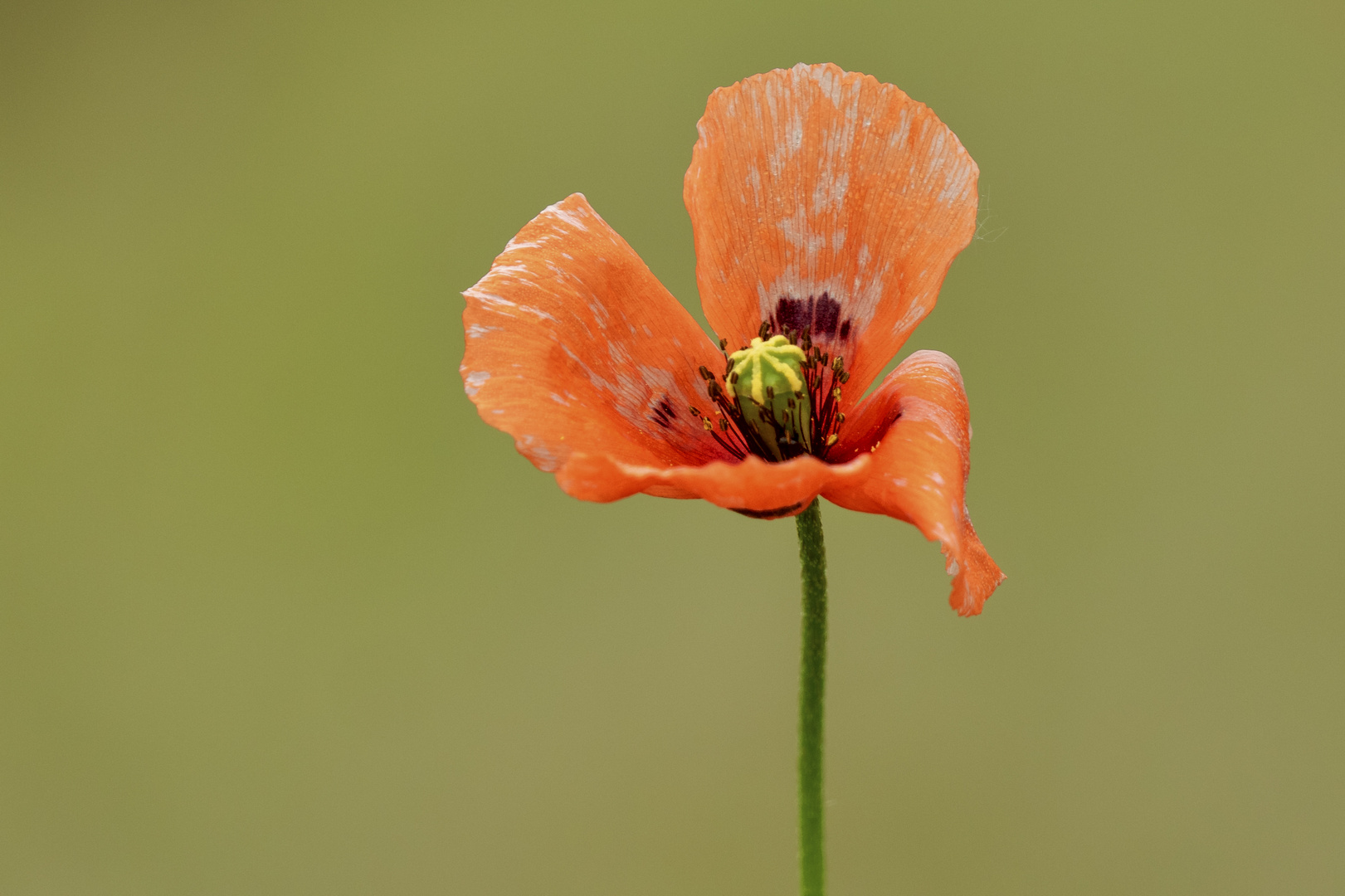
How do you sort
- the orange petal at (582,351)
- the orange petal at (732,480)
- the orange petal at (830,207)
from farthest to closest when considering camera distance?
the orange petal at (830,207) < the orange petal at (582,351) < the orange petal at (732,480)

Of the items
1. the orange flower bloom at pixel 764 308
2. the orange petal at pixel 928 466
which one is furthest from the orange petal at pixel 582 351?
the orange petal at pixel 928 466

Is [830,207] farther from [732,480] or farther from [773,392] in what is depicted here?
[732,480]

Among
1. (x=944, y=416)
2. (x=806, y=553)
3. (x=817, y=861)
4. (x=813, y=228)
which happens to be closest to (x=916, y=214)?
(x=813, y=228)

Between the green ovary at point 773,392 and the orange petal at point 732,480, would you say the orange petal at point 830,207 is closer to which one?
the green ovary at point 773,392

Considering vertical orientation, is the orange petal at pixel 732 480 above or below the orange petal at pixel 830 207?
below

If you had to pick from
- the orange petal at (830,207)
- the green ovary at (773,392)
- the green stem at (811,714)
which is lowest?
the green stem at (811,714)
